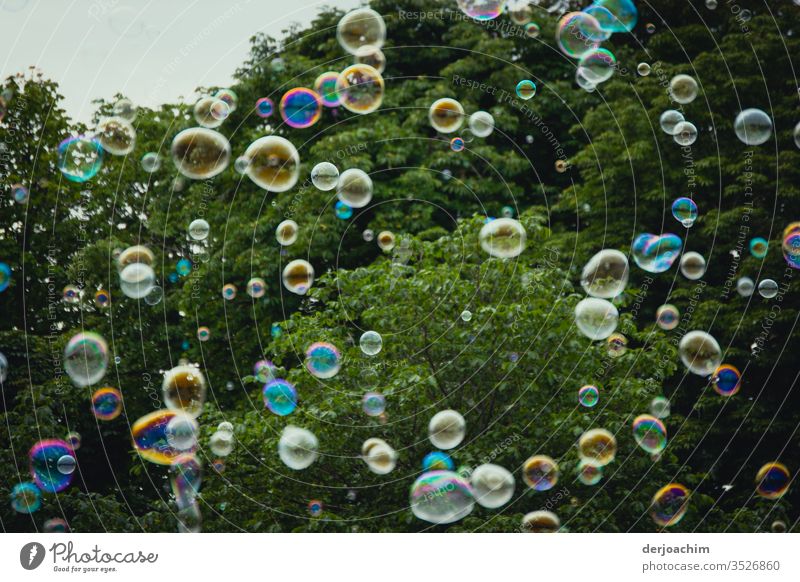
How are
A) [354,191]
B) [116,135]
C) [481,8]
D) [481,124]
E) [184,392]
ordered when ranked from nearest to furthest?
[184,392], [481,8], [354,191], [116,135], [481,124]

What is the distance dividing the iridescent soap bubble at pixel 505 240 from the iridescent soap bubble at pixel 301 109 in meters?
2.83

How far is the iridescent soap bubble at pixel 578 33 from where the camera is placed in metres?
11.3

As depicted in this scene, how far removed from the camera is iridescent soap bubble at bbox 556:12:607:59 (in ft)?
37.1

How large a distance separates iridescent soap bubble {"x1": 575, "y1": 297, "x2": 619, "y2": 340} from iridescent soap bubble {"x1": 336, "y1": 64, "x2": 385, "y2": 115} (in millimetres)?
3520

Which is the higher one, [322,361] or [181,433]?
[322,361]

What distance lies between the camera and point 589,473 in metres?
9.22

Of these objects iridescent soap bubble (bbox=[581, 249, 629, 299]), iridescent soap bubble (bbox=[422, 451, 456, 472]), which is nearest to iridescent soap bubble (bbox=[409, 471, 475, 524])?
iridescent soap bubble (bbox=[422, 451, 456, 472])

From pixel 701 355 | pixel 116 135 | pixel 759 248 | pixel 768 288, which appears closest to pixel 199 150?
pixel 116 135

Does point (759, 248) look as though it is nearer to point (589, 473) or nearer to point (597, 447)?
point (597, 447)

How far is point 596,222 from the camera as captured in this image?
52.1 feet

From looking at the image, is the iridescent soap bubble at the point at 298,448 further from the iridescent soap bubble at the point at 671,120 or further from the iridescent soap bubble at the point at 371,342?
the iridescent soap bubble at the point at 671,120

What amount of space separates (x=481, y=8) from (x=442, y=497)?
17.9 feet
